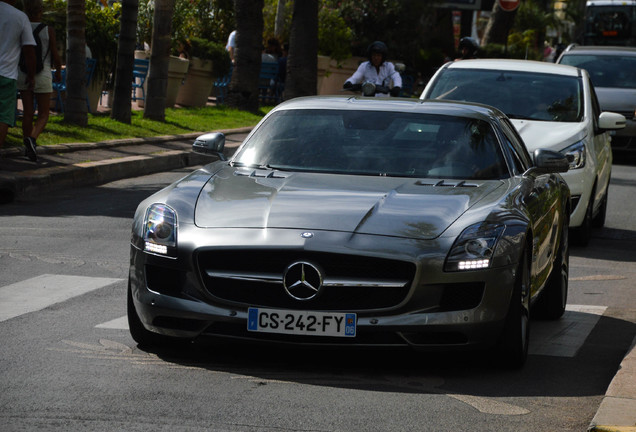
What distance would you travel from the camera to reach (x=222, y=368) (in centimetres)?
629

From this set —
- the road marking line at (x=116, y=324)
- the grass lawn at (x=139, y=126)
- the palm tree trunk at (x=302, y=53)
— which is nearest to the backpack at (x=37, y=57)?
the grass lawn at (x=139, y=126)

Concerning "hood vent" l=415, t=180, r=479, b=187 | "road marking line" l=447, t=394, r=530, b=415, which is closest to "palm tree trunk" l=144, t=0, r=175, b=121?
"hood vent" l=415, t=180, r=479, b=187

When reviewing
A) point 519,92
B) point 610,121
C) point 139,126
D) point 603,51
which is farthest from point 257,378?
point 603,51

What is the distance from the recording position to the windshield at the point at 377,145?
7.38 m

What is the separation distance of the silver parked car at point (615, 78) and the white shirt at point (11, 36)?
35.5ft

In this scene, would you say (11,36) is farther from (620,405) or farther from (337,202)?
(620,405)

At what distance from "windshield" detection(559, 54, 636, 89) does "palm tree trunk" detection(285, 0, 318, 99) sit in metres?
7.58

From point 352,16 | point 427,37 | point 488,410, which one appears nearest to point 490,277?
point 488,410

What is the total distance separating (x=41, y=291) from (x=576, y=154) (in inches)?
220

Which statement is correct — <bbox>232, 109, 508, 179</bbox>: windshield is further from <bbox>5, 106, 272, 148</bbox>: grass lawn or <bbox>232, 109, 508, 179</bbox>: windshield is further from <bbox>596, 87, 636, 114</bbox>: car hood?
<bbox>596, 87, 636, 114</bbox>: car hood

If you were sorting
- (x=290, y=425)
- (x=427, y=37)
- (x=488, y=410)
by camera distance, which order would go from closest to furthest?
1. (x=290, y=425)
2. (x=488, y=410)
3. (x=427, y=37)

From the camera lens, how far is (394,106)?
796 centimetres

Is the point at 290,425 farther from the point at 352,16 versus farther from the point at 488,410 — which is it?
the point at 352,16

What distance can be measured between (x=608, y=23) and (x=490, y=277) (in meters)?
45.2
